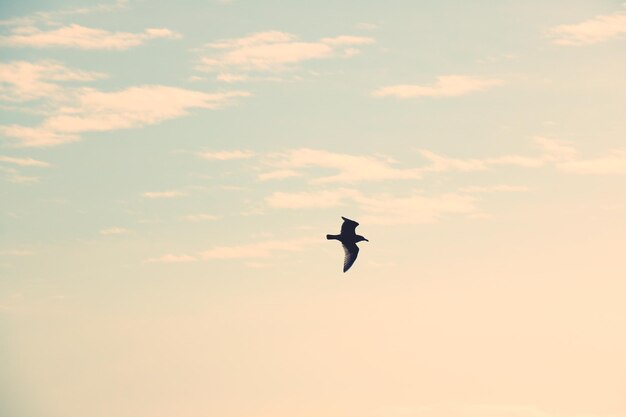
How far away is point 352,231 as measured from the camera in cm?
6144

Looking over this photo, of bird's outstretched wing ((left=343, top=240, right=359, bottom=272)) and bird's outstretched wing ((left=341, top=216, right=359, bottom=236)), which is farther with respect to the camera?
bird's outstretched wing ((left=341, top=216, right=359, bottom=236))

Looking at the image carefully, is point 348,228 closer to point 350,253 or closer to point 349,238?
point 349,238

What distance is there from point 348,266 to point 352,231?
3754 mm

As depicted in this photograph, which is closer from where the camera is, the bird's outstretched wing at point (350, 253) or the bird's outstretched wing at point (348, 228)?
the bird's outstretched wing at point (350, 253)

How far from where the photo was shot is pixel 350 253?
6025 centimetres

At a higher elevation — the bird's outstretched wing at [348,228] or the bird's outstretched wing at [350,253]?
the bird's outstretched wing at [348,228]

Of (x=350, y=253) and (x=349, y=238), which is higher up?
(x=349, y=238)

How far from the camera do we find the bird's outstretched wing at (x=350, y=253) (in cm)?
5959

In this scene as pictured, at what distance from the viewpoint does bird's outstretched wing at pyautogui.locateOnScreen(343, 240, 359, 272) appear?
196 ft

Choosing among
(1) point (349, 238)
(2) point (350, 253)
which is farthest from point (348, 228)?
(2) point (350, 253)

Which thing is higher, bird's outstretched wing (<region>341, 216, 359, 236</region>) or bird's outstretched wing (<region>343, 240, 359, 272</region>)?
bird's outstretched wing (<region>341, 216, 359, 236</region>)

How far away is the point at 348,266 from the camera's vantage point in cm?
5922
